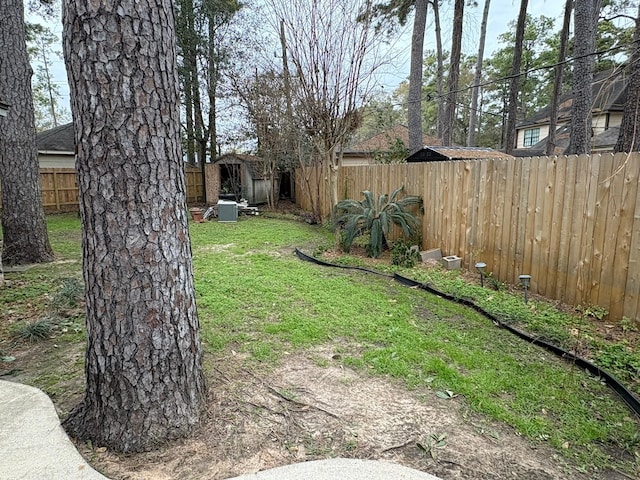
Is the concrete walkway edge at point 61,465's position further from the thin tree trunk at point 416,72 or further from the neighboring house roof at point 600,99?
the thin tree trunk at point 416,72

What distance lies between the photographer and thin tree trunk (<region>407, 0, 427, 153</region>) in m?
9.60

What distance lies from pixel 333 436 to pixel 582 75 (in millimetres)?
8772

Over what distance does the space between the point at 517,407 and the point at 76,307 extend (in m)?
3.75

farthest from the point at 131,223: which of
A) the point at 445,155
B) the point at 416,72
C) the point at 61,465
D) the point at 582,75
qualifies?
the point at 416,72

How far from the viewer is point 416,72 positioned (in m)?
9.86

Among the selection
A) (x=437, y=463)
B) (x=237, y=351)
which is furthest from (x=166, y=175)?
(x=437, y=463)

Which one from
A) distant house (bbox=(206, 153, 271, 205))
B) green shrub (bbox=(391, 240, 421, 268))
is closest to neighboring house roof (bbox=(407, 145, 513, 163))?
green shrub (bbox=(391, 240, 421, 268))

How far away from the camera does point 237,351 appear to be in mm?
2650

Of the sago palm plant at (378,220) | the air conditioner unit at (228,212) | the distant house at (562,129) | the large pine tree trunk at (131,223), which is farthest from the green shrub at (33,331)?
the distant house at (562,129)

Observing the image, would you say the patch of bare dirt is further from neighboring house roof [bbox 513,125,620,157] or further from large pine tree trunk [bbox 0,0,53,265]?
neighboring house roof [bbox 513,125,620,157]

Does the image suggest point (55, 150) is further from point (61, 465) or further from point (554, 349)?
point (554, 349)

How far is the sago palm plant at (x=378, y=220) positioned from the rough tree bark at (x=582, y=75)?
13.6 feet

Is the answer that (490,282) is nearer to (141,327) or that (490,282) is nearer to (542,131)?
(141,327)

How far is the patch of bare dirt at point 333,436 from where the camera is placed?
159cm
